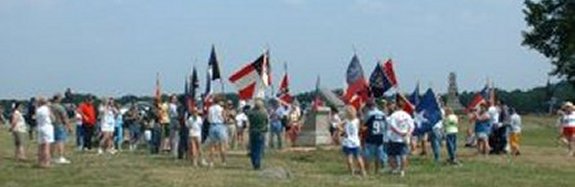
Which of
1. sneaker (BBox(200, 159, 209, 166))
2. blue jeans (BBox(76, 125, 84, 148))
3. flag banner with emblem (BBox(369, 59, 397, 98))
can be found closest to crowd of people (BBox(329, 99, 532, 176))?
flag banner with emblem (BBox(369, 59, 397, 98))

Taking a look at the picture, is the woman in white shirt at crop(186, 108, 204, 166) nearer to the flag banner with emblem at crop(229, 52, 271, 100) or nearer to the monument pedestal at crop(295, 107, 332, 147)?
the flag banner with emblem at crop(229, 52, 271, 100)

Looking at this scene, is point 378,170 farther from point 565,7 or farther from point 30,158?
point 565,7

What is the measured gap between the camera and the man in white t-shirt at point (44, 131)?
25.2m

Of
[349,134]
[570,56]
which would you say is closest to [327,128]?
[349,134]

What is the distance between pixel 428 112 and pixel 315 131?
35.6ft

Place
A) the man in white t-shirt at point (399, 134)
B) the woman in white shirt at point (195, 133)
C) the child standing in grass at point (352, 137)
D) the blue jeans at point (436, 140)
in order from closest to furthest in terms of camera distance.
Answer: the child standing in grass at point (352, 137), the man in white t-shirt at point (399, 134), the woman in white shirt at point (195, 133), the blue jeans at point (436, 140)

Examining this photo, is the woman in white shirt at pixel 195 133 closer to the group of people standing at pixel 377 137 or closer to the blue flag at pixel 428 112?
the group of people standing at pixel 377 137

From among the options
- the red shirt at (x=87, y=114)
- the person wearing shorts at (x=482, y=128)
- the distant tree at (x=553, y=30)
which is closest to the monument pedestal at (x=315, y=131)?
the person wearing shorts at (x=482, y=128)

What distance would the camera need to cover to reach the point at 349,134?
2491 centimetres

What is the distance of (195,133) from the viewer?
91.4ft

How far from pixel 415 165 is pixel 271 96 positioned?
12201mm

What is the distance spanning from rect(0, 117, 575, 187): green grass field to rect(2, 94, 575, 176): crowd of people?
49 centimetres

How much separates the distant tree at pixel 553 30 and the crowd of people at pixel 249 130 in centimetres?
3408

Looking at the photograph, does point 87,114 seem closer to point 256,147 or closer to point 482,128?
point 256,147
